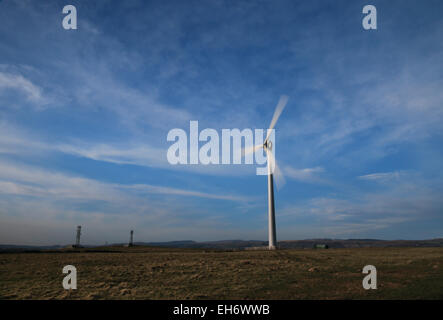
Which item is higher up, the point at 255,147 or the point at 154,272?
the point at 255,147

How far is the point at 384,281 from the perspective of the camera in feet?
82.7
